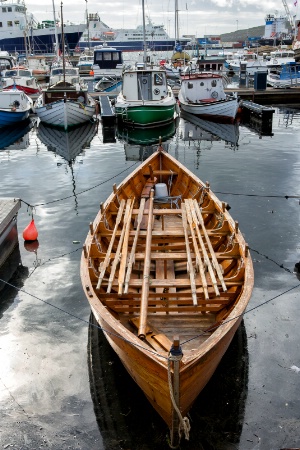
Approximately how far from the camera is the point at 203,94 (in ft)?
114

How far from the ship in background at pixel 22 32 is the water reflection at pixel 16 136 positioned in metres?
57.4

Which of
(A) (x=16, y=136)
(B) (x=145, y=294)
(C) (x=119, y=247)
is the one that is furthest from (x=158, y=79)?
(B) (x=145, y=294)

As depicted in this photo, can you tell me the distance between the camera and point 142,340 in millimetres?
6199

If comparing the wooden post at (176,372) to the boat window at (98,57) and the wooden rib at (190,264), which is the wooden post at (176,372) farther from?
the boat window at (98,57)

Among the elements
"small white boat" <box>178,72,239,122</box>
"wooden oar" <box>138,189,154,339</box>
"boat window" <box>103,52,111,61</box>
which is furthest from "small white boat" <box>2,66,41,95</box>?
"wooden oar" <box>138,189,154,339</box>

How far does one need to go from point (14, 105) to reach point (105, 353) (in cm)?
2833

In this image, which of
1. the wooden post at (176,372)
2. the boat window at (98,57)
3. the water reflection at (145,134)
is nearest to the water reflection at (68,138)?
the water reflection at (145,134)

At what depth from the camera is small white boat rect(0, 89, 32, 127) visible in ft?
102

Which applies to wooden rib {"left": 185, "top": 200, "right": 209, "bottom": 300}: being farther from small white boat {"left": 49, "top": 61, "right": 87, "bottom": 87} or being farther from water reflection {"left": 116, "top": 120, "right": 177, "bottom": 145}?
small white boat {"left": 49, "top": 61, "right": 87, "bottom": 87}

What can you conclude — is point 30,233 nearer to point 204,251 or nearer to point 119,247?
point 119,247

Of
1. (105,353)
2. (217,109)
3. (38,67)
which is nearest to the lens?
(105,353)

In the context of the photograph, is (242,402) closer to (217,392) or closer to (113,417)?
(217,392)

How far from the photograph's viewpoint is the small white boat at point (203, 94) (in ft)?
105

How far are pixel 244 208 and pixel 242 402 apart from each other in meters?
9.14
